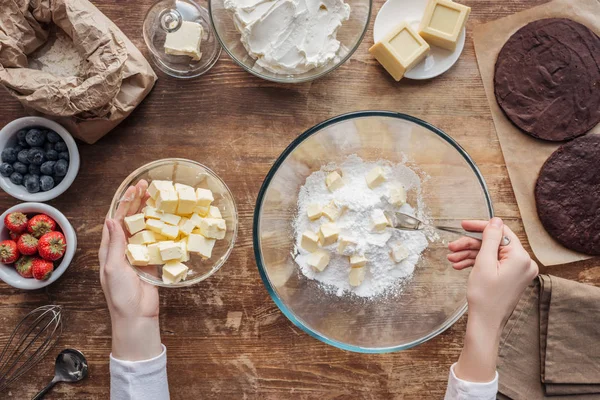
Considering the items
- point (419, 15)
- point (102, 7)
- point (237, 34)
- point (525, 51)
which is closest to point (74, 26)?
point (102, 7)

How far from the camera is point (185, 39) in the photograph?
1890 mm

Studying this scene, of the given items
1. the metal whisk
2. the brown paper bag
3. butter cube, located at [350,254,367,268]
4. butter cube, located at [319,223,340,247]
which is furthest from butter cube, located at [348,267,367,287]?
the metal whisk

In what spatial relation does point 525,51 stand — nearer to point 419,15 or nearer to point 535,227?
point 419,15

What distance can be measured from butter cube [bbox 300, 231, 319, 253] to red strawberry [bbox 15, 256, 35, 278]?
36.8 inches

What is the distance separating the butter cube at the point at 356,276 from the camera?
1.80 m

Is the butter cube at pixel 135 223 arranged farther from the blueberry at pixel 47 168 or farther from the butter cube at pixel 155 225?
the blueberry at pixel 47 168

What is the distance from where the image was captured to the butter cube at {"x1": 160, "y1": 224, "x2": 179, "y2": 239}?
70.0 inches

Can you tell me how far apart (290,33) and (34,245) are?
1.13 metres

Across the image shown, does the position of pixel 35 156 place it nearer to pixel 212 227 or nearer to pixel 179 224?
pixel 179 224

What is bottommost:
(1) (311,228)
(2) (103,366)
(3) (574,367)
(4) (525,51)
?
(2) (103,366)

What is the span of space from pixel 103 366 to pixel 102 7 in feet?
4.32

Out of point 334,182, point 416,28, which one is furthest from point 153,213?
point 416,28

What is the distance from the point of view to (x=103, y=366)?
78.0 inches

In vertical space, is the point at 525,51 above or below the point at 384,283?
above
